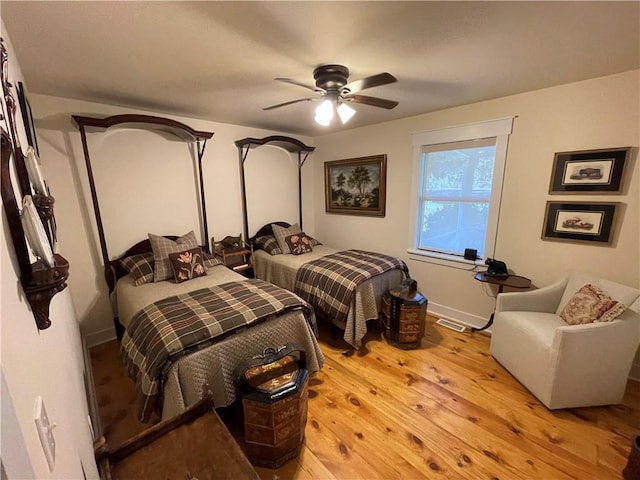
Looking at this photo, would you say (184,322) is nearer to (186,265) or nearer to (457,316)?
(186,265)

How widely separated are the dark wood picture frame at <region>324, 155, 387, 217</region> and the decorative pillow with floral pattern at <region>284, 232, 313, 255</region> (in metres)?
0.79

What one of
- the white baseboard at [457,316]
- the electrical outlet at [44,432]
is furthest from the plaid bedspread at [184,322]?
the white baseboard at [457,316]

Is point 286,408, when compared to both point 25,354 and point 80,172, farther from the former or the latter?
point 80,172

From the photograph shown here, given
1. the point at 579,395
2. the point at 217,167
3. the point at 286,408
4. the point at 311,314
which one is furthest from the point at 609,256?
the point at 217,167

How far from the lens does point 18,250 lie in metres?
0.65

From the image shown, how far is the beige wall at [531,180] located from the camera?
204 centimetres

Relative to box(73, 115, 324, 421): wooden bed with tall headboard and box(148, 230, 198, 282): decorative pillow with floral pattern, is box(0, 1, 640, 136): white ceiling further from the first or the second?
box(148, 230, 198, 282): decorative pillow with floral pattern

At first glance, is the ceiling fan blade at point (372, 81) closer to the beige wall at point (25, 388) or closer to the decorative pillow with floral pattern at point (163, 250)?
the beige wall at point (25, 388)

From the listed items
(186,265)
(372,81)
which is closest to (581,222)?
(372,81)

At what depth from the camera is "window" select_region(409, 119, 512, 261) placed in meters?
2.67

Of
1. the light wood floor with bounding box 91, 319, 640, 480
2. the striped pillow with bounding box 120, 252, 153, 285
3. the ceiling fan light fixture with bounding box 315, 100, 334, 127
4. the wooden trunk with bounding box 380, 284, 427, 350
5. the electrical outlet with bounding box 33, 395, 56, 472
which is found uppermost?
the ceiling fan light fixture with bounding box 315, 100, 334, 127

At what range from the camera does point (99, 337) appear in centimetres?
273

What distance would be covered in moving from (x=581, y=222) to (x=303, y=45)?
8.28 ft

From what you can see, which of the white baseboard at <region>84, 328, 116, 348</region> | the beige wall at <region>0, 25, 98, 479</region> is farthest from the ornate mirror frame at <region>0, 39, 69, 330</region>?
the white baseboard at <region>84, 328, 116, 348</region>
